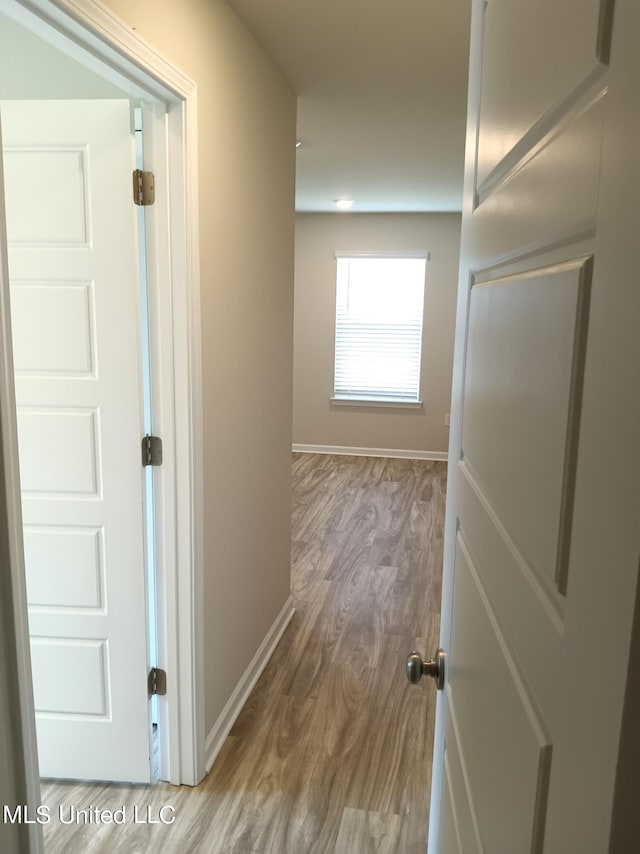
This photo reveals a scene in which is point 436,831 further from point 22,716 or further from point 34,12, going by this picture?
point 34,12

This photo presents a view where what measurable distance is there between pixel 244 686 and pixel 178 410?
129 cm

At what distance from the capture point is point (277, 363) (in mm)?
2881

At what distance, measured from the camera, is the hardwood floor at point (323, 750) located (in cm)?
188

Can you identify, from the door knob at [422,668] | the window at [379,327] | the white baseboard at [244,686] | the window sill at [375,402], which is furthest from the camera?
the window sill at [375,402]

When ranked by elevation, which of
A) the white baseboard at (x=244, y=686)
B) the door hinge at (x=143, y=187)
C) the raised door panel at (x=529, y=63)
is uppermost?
the door hinge at (x=143, y=187)

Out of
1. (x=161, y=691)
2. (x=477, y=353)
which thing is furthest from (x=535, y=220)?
(x=161, y=691)

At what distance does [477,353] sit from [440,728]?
0.77 metres

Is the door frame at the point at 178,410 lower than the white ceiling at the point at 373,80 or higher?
lower

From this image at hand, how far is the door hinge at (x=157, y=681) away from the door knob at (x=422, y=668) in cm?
113

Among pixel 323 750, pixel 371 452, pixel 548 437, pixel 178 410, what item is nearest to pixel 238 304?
pixel 178 410

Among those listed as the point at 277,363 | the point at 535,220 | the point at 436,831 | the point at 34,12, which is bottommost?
the point at 436,831

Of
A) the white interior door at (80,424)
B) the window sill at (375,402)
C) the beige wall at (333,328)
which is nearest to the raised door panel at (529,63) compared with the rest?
the white interior door at (80,424)

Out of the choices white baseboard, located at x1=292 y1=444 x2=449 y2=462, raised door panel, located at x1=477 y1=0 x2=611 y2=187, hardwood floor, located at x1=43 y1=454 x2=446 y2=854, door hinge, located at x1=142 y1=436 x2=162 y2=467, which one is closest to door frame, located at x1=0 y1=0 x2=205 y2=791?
door hinge, located at x1=142 y1=436 x2=162 y2=467

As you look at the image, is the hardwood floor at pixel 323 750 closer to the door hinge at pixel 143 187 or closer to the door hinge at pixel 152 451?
the door hinge at pixel 152 451
